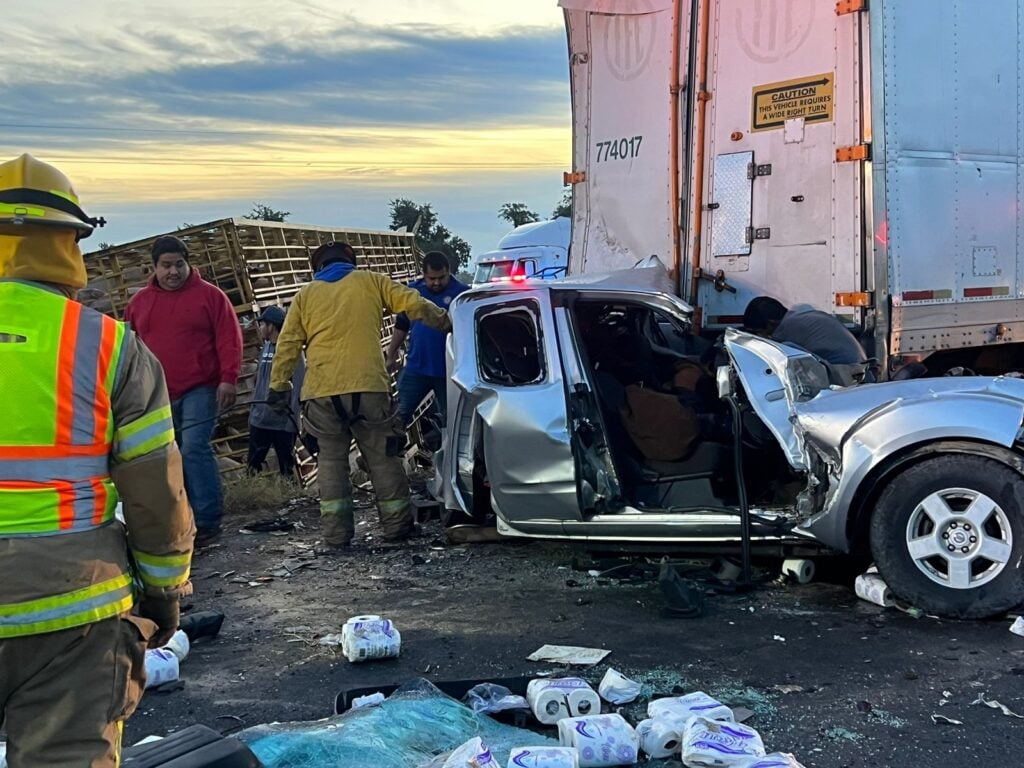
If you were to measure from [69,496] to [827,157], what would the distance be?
5.27 meters

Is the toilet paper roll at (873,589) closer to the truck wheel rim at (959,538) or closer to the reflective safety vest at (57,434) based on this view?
the truck wheel rim at (959,538)

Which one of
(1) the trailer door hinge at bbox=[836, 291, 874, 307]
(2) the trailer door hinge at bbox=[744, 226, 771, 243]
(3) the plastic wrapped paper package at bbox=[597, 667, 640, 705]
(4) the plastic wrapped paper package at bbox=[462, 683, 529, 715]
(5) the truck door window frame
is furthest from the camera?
(2) the trailer door hinge at bbox=[744, 226, 771, 243]

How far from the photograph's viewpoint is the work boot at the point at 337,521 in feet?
22.0

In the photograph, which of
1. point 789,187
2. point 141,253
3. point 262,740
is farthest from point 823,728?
point 141,253

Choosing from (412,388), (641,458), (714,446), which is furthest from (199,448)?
(714,446)

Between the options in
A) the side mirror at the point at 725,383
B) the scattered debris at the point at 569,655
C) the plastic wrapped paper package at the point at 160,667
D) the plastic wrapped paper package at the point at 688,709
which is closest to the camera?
the plastic wrapped paper package at the point at 688,709

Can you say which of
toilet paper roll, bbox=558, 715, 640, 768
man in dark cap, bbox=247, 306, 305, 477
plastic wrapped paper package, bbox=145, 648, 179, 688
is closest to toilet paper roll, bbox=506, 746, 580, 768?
toilet paper roll, bbox=558, 715, 640, 768

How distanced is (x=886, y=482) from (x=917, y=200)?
2.48m

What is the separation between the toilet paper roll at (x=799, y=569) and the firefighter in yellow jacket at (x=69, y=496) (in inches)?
140

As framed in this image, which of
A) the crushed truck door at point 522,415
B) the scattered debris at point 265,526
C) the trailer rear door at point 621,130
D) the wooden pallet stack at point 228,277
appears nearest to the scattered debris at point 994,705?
the crushed truck door at point 522,415

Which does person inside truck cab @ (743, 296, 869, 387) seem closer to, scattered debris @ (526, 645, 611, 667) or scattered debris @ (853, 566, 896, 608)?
scattered debris @ (853, 566, 896, 608)

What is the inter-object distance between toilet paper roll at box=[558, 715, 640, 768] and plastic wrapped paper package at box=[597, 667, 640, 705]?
483mm

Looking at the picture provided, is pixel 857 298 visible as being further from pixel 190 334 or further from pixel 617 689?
pixel 190 334

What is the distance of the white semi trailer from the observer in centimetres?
634
